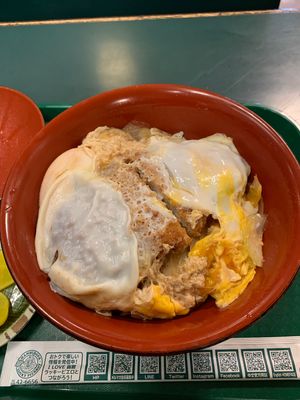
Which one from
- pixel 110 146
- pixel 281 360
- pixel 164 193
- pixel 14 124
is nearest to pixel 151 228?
pixel 164 193

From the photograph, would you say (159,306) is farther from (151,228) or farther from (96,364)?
(96,364)

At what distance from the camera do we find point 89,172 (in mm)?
1040

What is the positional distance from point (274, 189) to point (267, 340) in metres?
0.41

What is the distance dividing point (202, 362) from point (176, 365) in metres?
0.07

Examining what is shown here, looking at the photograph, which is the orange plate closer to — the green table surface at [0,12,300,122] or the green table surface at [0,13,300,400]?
the green table surface at [0,13,300,400]

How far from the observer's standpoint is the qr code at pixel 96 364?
3.47 feet

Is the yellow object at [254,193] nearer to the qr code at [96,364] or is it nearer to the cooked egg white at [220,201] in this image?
the cooked egg white at [220,201]

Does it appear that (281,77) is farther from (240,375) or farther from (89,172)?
(240,375)

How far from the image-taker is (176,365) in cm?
106

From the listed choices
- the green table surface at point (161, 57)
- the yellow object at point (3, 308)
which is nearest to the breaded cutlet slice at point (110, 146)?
the yellow object at point (3, 308)

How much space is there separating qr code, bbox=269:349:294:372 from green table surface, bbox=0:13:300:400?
3.29 feet

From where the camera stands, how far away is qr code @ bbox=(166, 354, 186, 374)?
105 cm

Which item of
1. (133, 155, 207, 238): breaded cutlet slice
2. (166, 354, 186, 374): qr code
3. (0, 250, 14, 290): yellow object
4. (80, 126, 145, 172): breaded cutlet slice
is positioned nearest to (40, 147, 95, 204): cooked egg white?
(80, 126, 145, 172): breaded cutlet slice

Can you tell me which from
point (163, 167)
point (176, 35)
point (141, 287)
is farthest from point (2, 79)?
point (141, 287)
